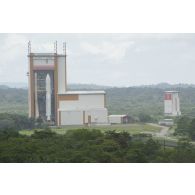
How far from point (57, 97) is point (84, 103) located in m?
1.29

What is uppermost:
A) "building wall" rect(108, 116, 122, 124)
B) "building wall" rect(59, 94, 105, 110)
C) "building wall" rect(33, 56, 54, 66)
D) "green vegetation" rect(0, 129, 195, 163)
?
"building wall" rect(33, 56, 54, 66)

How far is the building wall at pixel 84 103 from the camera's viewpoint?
27.1m

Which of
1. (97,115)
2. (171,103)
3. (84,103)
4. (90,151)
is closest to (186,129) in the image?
(97,115)

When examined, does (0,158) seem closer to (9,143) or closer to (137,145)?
(9,143)

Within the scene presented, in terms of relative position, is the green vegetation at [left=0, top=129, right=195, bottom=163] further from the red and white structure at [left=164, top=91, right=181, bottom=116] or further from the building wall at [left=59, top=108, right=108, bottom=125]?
the red and white structure at [left=164, top=91, right=181, bottom=116]

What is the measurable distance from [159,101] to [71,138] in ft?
126

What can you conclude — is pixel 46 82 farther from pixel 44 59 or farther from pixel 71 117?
pixel 71 117

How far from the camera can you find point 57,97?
2739 centimetres

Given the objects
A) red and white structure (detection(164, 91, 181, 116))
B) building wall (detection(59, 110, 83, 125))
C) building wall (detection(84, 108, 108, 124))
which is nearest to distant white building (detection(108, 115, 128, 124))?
building wall (detection(84, 108, 108, 124))

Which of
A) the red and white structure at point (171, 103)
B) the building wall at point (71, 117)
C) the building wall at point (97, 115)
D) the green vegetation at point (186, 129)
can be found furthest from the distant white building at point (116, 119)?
the red and white structure at point (171, 103)

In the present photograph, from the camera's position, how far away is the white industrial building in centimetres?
2678

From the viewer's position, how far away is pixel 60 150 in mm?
14148

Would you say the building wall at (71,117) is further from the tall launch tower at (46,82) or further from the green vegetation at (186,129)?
the green vegetation at (186,129)

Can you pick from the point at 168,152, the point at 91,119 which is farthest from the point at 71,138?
the point at 91,119
